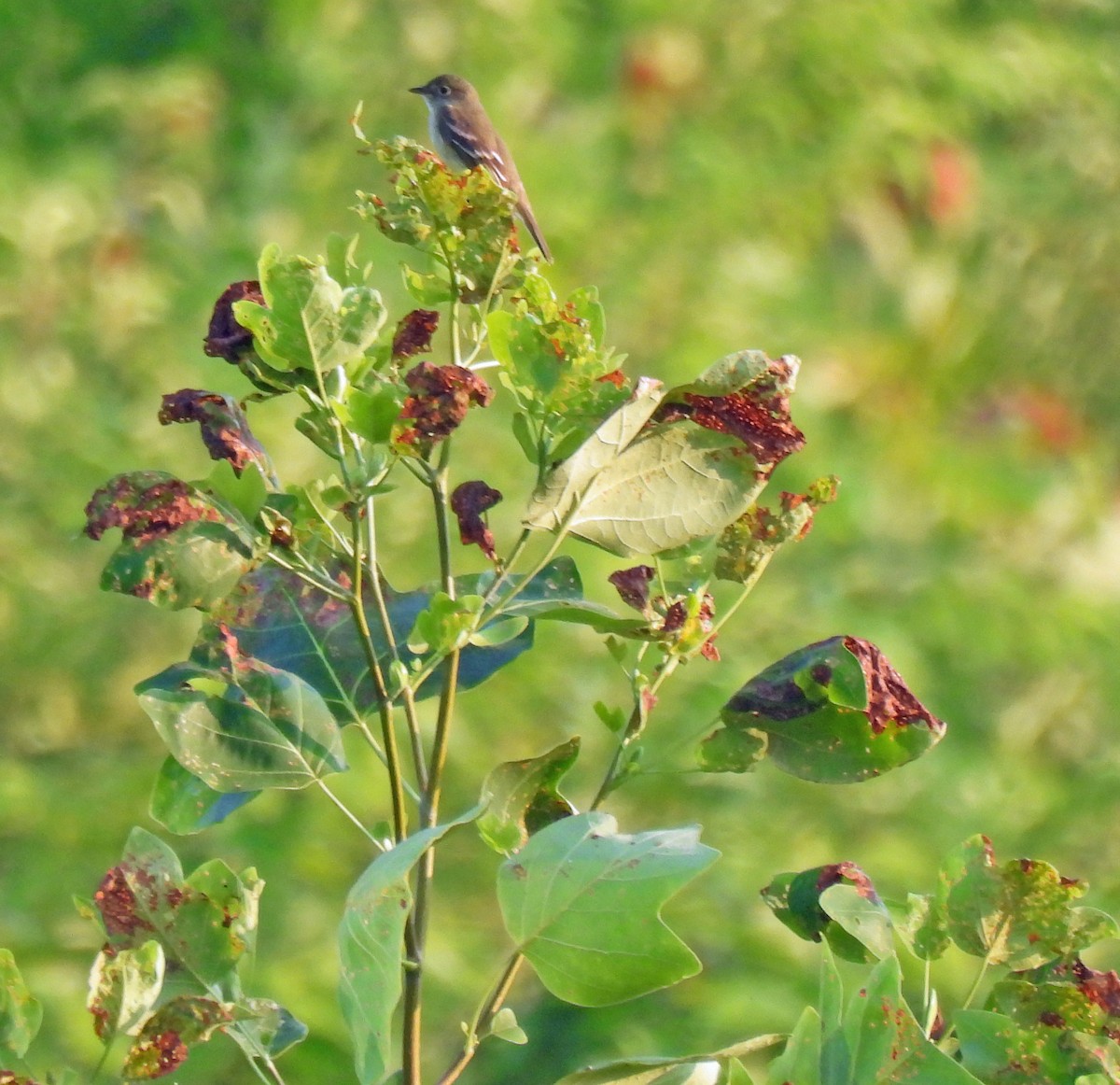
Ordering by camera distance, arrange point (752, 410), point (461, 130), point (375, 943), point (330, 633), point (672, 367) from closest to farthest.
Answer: point (375, 943) < point (752, 410) < point (330, 633) < point (461, 130) < point (672, 367)

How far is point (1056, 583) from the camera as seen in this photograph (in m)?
5.17

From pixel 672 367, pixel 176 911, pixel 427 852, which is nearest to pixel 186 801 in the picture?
pixel 176 911

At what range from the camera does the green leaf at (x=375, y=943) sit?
786 mm

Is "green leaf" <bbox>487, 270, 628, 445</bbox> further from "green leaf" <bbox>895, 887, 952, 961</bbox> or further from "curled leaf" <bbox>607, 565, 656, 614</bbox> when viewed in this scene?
"green leaf" <bbox>895, 887, 952, 961</bbox>

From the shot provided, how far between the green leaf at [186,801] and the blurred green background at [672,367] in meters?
3.02

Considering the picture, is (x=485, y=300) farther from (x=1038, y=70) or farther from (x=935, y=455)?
(x=1038, y=70)

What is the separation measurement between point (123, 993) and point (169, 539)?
0.23 meters

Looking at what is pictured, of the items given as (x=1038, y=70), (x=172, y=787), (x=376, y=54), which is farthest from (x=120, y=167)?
(x=172, y=787)

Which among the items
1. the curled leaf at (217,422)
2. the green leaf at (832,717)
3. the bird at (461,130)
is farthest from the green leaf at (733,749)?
the bird at (461,130)

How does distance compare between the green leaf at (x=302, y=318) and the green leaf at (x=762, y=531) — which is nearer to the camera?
the green leaf at (x=302, y=318)

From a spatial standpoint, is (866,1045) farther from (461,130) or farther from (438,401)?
(461,130)

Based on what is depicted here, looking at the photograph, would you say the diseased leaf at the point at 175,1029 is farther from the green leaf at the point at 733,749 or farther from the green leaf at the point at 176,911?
the green leaf at the point at 733,749

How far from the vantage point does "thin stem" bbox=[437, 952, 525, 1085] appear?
854 millimetres

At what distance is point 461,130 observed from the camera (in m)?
3.85
